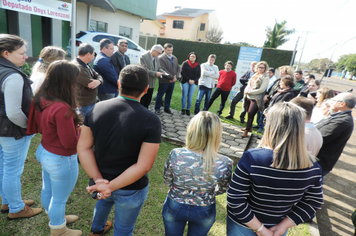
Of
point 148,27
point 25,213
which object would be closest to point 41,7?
point 25,213

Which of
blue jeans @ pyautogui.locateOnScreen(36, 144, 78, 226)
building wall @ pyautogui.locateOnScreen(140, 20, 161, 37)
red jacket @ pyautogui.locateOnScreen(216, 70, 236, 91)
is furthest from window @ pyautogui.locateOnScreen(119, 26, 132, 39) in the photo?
blue jeans @ pyautogui.locateOnScreen(36, 144, 78, 226)

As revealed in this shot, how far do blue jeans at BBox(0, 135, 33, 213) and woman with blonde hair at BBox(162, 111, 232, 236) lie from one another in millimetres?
1523

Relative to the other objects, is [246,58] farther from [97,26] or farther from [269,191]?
[97,26]

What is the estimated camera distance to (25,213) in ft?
7.31

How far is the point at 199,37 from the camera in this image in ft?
116

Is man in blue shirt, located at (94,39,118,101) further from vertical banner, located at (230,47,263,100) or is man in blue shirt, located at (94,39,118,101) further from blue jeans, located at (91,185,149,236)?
vertical banner, located at (230,47,263,100)

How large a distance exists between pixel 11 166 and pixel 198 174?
1851 millimetres

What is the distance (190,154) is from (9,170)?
1834mm

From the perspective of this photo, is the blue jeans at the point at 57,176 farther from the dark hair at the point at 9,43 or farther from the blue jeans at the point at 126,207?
the dark hair at the point at 9,43

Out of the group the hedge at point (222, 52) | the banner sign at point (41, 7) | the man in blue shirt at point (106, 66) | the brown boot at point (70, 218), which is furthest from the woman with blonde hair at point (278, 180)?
the hedge at point (222, 52)

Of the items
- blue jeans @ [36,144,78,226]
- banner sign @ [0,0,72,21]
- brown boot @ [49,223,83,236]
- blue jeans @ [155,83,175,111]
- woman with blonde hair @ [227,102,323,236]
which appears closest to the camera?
woman with blonde hair @ [227,102,323,236]

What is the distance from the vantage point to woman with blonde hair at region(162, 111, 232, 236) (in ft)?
4.89

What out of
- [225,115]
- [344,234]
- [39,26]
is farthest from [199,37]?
[344,234]

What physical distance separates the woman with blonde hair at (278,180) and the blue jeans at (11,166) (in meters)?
2.03
